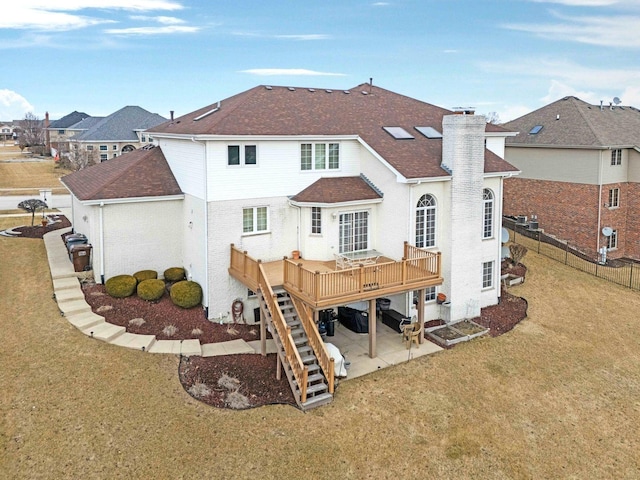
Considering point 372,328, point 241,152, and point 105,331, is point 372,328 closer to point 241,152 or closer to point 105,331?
point 241,152

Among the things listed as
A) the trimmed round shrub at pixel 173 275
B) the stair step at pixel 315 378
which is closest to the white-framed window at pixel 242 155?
the trimmed round shrub at pixel 173 275

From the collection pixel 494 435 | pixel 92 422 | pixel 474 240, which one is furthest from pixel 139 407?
pixel 474 240

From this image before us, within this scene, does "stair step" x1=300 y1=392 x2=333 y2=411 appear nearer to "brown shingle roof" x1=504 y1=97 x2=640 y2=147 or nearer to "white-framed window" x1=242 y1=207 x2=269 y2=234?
"white-framed window" x1=242 y1=207 x2=269 y2=234

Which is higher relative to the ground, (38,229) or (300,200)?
(300,200)

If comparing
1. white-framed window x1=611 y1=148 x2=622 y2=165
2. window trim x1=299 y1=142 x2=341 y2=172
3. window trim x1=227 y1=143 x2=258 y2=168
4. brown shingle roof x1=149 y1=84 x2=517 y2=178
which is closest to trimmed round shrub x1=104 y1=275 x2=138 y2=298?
window trim x1=227 y1=143 x2=258 y2=168

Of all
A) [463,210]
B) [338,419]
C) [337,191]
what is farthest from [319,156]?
[338,419]
